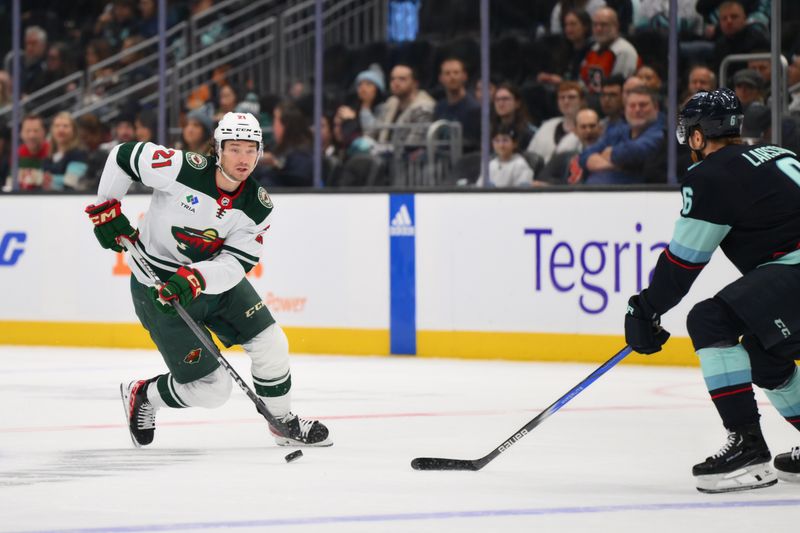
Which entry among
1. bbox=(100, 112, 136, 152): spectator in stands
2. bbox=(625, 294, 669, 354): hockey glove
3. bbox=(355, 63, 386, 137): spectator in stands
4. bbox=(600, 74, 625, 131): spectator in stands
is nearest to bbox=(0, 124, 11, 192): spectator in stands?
bbox=(100, 112, 136, 152): spectator in stands

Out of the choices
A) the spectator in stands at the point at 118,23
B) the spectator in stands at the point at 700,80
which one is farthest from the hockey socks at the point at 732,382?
the spectator in stands at the point at 118,23

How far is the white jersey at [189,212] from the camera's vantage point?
192 inches

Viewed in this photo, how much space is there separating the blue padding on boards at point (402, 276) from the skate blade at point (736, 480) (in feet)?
14.4

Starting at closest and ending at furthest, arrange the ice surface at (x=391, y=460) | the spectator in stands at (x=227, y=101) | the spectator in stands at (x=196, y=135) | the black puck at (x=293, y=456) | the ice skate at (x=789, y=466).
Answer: the ice surface at (x=391, y=460), the ice skate at (x=789, y=466), the black puck at (x=293, y=456), the spectator in stands at (x=196, y=135), the spectator in stands at (x=227, y=101)

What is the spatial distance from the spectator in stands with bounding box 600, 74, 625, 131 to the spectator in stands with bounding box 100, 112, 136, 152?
3741 mm

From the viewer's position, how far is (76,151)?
10.0 metres

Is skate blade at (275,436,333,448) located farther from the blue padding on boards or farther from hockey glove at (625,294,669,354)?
the blue padding on boards

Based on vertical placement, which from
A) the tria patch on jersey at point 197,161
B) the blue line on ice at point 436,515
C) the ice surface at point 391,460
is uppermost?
the tria patch on jersey at point 197,161

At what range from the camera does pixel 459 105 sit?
9180mm

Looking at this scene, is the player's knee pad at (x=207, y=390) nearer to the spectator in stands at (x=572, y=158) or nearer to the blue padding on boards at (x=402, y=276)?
the blue padding on boards at (x=402, y=276)

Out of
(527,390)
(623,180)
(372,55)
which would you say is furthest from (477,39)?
(527,390)

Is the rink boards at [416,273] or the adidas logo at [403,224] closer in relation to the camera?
the rink boards at [416,273]

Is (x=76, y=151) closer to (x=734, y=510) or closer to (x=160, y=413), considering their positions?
(x=160, y=413)

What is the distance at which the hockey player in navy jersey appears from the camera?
397cm
